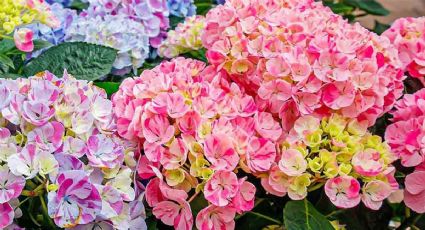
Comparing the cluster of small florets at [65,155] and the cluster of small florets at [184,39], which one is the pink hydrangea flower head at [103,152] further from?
the cluster of small florets at [184,39]

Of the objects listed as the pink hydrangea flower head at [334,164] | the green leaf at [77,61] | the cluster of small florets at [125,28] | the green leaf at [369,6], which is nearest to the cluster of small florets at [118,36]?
the cluster of small florets at [125,28]

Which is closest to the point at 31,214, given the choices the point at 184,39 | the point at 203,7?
the point at 184,39

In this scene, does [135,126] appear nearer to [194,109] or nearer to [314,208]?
[194,109]

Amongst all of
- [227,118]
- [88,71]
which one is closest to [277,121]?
[227,118]

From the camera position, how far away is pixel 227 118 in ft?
2.95

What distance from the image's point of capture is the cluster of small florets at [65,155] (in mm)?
778

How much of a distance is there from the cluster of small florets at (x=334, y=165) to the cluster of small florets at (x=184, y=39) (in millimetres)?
437

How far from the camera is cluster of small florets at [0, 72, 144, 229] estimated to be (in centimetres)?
78

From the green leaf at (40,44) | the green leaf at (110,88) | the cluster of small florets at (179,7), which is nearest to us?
the green leaf at (110,88)

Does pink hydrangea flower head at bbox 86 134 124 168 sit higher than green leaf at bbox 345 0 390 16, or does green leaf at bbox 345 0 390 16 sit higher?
pink hydrangea flower head at bbox 86 134 124 168

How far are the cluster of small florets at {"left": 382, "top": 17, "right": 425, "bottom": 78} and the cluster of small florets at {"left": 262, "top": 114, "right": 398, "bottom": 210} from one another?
0.75 ft

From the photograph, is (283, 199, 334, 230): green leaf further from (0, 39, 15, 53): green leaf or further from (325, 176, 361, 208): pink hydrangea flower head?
(0, 39, 15, 53): green leaf

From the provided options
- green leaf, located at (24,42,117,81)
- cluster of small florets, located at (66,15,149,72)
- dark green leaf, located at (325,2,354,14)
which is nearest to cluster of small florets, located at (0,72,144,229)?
green leaf, located at (24,42,117,81)

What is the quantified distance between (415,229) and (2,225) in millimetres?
601
